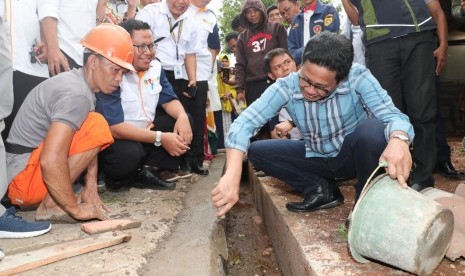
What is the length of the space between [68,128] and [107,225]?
1.81 ft

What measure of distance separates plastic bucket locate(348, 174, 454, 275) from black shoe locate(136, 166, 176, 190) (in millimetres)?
1869

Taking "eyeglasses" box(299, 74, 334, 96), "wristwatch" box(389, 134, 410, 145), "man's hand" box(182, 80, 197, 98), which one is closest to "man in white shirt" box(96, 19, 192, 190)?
"man's hand" box(182, 80, 197, 98)

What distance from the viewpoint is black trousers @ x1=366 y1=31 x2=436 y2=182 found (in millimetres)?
2688

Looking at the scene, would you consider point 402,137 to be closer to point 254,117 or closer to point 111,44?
point 254,117

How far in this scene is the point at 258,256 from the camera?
2.97 metres

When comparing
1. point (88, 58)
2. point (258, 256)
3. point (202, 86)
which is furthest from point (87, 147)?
point (202, 86)

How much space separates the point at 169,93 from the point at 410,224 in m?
2.36

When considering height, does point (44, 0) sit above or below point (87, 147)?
above

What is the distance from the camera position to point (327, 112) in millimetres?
2330

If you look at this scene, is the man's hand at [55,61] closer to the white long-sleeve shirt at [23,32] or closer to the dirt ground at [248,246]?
the white long-sleeve shirt at [23,32]

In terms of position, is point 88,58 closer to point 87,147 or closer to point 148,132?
point 87,147

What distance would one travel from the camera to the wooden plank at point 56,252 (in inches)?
69.8

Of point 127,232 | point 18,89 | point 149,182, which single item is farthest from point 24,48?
point 127,232

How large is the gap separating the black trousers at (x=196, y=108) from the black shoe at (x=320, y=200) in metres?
1.51
